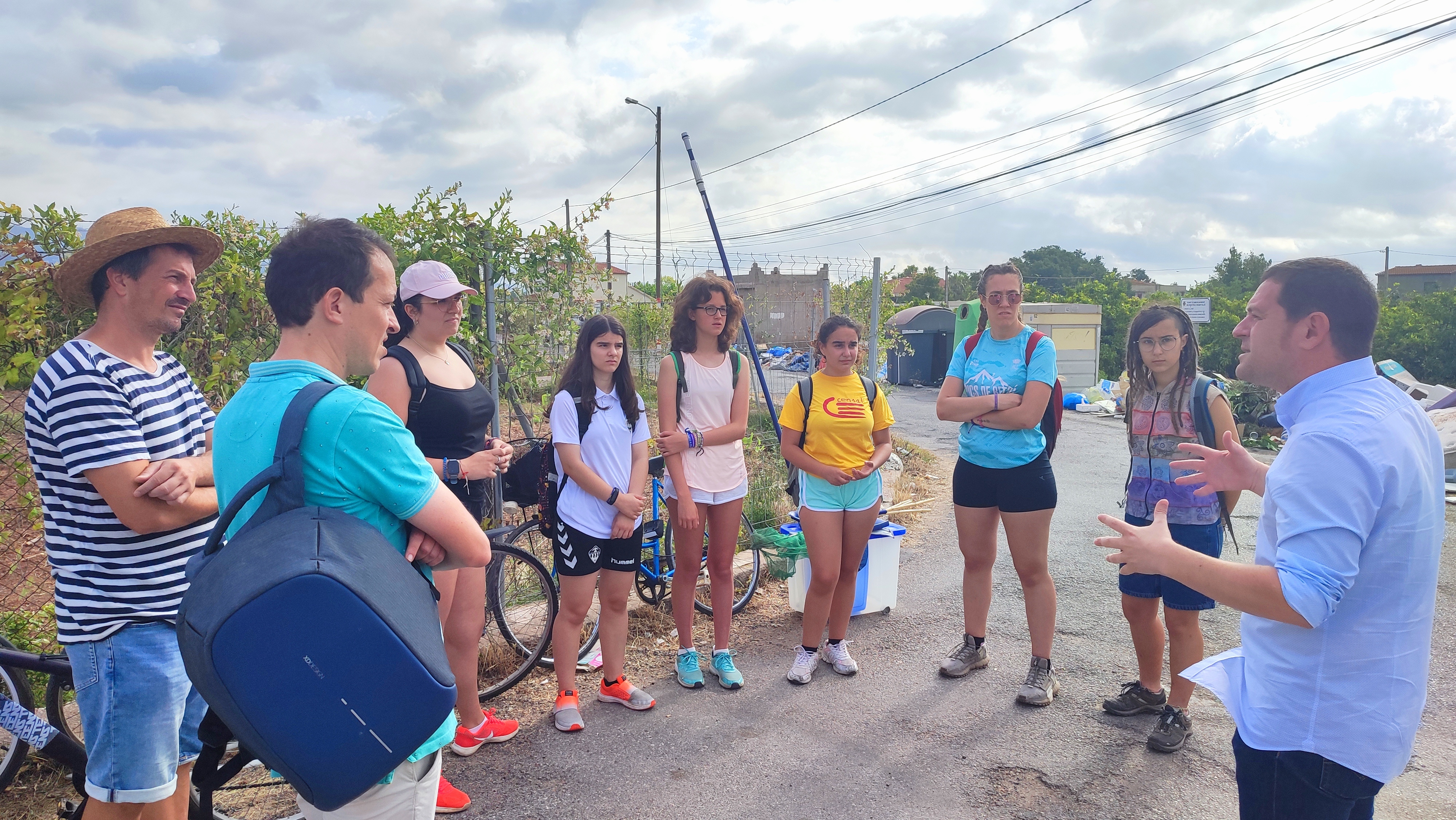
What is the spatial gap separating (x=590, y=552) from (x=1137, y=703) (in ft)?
8.32

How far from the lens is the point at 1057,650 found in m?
4.35

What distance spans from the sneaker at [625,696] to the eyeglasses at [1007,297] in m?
2.49

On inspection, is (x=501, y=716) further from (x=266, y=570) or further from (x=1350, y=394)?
(x=1350, y=394)

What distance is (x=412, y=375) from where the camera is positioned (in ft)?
9.67

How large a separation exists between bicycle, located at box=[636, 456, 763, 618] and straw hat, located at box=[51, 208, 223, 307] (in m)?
2.60

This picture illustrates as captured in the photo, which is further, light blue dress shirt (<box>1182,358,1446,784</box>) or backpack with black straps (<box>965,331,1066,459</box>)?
backpack with black straps (<box>965,331,1066,459</box>)

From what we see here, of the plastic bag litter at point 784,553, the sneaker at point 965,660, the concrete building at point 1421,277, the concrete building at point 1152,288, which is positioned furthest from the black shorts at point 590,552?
the concrete building at point 1421,277

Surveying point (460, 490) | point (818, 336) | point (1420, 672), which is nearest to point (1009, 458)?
point (818, 336)

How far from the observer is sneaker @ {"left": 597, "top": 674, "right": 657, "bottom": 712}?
368cm

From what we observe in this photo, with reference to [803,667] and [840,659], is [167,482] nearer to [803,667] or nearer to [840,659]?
[803,667]

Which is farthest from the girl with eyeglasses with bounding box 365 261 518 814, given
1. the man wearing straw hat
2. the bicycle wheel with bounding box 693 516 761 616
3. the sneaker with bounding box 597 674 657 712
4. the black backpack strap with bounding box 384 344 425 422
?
the bicycle wheel with bounding box 693 516 761 616

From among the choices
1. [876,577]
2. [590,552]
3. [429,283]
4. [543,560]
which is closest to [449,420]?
[429,283]

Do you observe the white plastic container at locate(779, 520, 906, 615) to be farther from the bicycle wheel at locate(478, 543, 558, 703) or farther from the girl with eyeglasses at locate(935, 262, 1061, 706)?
the bicycle wheel at locate(478, 543, 558, 703)

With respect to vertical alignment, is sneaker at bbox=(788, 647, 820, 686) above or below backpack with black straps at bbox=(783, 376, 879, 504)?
below
